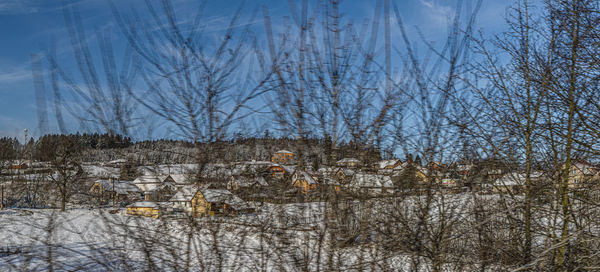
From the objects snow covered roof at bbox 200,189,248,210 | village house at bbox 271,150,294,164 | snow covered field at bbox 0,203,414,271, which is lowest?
snow covered field at bbox 0,203,414,271

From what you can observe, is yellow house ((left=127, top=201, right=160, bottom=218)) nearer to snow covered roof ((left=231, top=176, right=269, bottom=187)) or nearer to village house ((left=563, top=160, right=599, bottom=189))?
snow covered roof ((left=231, top=176, right=269, bottom=187))

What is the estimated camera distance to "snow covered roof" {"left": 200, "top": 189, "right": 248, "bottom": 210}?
2818 millimetres

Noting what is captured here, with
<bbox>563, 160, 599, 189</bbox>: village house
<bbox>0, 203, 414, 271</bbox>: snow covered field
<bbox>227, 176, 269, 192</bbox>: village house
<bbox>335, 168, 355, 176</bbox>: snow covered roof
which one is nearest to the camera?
<bbox>0, 203, 414, 271</bbox>: snow covered field

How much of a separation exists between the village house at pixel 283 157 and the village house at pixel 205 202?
46 cm

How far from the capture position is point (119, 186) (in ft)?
9.46

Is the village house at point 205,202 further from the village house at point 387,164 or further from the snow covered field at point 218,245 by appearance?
the village house at point 387,164

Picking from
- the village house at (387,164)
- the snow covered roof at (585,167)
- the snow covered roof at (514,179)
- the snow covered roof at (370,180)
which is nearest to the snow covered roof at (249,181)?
the snow covered roof at (370,180)

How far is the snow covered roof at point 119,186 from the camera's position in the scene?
2833 mm

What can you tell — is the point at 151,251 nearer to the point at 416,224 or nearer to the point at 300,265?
the point at 300,265

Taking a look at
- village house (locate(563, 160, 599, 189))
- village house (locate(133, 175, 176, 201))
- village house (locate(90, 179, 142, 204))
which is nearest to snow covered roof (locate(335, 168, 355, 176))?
village house (locate(133, 175, 176, 201))

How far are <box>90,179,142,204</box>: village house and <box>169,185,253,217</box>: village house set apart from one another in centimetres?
32

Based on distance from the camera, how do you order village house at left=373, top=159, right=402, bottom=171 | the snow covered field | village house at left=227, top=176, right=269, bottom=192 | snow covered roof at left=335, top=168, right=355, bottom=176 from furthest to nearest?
village house at left=373, top=159, right=402, bottom=171
snow covered roof at left=335, top=168, right=355, bottom=176
village house at left=227, top=176, right=269, bottom=192
the snow covered field

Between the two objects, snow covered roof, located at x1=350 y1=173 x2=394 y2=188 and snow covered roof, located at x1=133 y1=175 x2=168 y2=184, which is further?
snow covered roof, located at x1=350 y1=173 x2=394 y2=188

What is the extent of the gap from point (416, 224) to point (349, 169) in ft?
2.92
